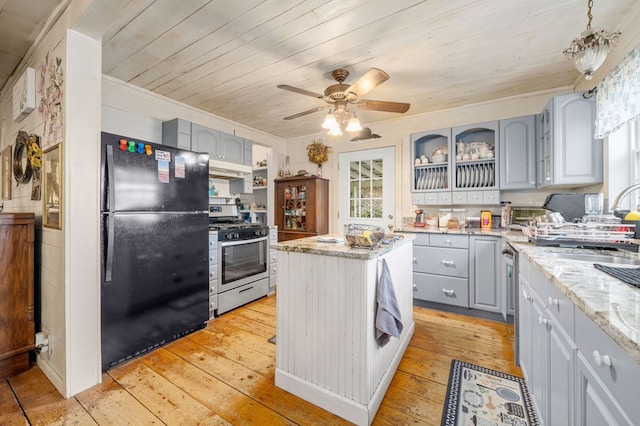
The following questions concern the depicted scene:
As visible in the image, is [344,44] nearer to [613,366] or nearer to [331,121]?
[331,121]

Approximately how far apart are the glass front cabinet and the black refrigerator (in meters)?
2.59

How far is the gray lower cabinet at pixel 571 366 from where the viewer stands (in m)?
0.62

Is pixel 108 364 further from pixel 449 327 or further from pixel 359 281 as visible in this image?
pixel 449 327

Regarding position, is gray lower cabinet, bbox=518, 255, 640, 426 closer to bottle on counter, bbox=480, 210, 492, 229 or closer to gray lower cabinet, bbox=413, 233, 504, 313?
gray lower cabinet, bbox=413, 233, 504, 313

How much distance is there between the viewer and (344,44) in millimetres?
2127

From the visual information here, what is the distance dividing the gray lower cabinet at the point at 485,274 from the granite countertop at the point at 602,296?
54.7 inches

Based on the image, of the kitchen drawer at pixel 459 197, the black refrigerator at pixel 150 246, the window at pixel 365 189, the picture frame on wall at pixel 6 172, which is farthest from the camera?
the window at pixel 365 189

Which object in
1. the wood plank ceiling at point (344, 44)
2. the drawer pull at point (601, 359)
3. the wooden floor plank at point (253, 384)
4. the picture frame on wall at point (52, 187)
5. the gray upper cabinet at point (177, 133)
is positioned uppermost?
the wood plank ceiling at point (344, 44)

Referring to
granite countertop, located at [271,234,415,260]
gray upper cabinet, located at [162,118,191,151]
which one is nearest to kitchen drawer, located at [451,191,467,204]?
granite countertop, located at [271,234,415,260]

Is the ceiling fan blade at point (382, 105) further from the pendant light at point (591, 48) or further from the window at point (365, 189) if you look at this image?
the window at point (365, 189)

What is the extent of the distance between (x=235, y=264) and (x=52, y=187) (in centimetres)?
163

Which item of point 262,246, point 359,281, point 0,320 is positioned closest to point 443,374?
point 359,281

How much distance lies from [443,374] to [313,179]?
304 cm

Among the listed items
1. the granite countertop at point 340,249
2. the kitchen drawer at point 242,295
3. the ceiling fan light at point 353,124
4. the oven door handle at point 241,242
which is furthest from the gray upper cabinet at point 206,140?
the granite countertop at point 340,249
